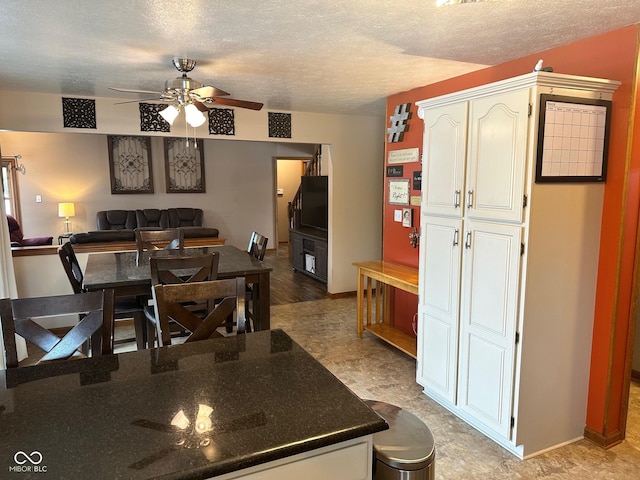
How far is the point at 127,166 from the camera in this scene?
314 inches

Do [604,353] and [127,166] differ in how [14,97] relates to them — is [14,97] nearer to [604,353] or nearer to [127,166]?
[127,166]

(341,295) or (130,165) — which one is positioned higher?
(130,165)

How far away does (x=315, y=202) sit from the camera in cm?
682

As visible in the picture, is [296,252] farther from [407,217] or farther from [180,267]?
[180,267]

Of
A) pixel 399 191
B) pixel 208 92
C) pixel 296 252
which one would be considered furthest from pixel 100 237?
pixel 399 191

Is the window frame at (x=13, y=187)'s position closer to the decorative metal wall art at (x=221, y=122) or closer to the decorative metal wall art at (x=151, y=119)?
the decorative metal wall art at (x=151, y=119)

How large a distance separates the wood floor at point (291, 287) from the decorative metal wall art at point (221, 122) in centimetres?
221

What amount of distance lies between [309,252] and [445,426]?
4.25 m

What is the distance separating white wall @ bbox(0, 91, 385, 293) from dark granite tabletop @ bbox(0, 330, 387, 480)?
3.43m

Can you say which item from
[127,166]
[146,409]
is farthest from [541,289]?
[127,166]

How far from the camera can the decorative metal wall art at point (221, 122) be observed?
15.0 feet

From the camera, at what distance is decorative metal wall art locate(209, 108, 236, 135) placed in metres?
4.57

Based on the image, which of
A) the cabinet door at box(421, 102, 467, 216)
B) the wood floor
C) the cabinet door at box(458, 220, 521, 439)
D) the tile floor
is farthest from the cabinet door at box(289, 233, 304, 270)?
the cabinet door at box(458, 220, 521, 439)

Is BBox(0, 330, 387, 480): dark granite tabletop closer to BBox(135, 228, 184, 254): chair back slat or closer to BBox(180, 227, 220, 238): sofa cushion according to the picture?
BBox(135, 228, 184, 254): chair back slat
